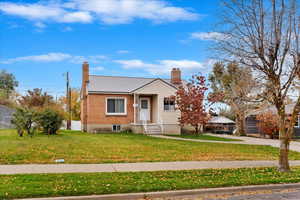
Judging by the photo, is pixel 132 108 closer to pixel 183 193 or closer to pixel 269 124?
pixel 269 124

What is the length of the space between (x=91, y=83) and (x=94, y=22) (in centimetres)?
972

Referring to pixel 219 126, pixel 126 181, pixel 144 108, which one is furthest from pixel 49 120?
pixel 219 126

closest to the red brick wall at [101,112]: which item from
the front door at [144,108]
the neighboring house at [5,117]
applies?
the front door at [144,108]

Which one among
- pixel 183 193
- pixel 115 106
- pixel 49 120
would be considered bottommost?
pixel 183 193

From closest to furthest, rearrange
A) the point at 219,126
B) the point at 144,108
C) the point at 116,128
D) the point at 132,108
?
1. the point at 116,128
2. the point at 132,108
3. the point at 144,108
4. the point at 219,126

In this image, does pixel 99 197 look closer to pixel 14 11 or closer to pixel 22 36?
pixel 14 11

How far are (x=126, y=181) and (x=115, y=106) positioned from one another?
19.6m

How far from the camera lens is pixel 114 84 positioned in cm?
2828

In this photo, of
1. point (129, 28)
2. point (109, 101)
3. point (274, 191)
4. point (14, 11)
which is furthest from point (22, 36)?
point (274, 191)

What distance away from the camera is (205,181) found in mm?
8008

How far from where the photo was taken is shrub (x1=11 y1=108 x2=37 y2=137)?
65.2ft

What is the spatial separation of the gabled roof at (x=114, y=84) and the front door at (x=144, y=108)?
4.49 ft

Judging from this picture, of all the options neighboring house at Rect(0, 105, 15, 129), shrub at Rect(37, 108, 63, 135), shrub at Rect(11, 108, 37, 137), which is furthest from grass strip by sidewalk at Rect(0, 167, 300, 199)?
neighboring house at Rect(0, 105, 15, 129)

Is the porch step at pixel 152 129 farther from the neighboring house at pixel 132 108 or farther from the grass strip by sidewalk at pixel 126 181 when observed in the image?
the grass strip by sidewalk at pixel 126 181
